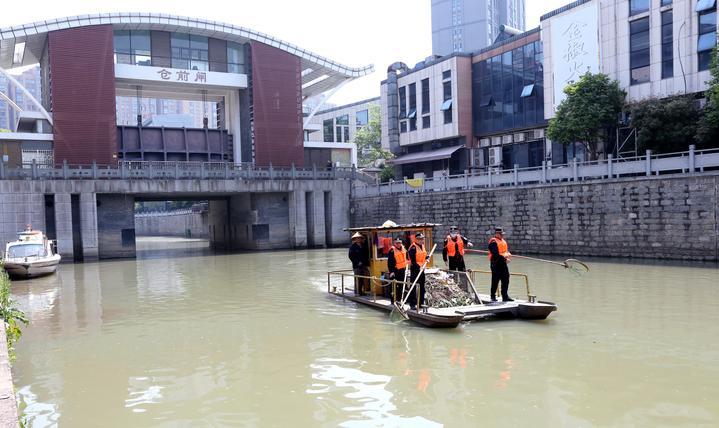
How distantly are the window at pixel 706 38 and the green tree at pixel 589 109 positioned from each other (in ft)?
14.0

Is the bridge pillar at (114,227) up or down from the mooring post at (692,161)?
down

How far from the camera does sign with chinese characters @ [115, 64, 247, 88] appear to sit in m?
40.6

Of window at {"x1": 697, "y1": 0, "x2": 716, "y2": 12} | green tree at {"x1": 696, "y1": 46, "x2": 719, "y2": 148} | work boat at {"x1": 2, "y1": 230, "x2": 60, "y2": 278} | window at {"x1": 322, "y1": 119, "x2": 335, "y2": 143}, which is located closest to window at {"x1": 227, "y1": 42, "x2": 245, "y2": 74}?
→ work boat at {"x1": 2, "y1": 230, "x2": 60, "y2": 278}

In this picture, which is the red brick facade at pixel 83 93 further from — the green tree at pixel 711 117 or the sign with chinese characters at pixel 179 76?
the green tree at pixel 711 117

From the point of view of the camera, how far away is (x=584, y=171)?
2719cm

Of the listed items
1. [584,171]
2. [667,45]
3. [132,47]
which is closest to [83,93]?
[132,47]

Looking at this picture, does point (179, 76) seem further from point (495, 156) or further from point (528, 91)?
point (528, 91)

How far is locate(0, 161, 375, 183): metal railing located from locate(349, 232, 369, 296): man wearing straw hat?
2448 centimetres

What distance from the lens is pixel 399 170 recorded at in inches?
2083

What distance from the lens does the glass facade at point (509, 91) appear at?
133 feet

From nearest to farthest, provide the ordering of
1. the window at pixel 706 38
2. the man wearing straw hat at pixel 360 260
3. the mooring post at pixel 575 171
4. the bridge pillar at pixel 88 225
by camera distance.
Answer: the man wearing straw hat at pixel 360 260 < the mooring post at pixel 575 171 < the window at pixel 706 38 < the bridge pillar at pixel 88 225

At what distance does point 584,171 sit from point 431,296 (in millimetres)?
16538

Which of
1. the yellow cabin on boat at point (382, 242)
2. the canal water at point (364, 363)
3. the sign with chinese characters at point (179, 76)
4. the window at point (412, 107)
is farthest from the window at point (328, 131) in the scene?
the yellow cabin on boat at point (382, 242)

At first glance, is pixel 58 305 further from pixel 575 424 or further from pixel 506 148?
pixel 506 148
